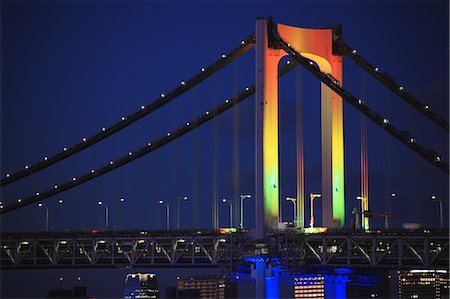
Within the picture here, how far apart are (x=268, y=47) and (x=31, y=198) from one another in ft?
69.8

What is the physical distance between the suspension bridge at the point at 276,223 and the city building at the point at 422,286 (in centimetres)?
4770

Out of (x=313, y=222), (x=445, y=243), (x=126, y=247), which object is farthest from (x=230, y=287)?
Result: (x=445, y=243)

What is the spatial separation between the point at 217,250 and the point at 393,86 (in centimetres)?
1513

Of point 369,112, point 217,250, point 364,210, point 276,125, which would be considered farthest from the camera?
point 217,250

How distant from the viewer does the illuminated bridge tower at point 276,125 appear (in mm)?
65312

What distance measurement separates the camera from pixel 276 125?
66.9 metres

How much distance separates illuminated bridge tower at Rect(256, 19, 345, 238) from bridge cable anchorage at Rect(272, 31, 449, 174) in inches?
33.9

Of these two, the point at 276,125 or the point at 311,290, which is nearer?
the point at 276,125

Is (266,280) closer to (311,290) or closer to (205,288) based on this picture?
(311,290)

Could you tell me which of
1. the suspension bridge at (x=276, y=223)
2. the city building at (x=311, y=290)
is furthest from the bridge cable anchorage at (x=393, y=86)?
the city building at (x=311, y=290)

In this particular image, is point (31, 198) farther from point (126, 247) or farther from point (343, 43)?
point (343, 43)

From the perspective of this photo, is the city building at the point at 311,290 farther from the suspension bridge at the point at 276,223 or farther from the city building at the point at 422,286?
the city building at the point at 422,286

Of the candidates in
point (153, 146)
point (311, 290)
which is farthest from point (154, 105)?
point (311, 290)

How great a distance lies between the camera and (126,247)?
81.5 metres
